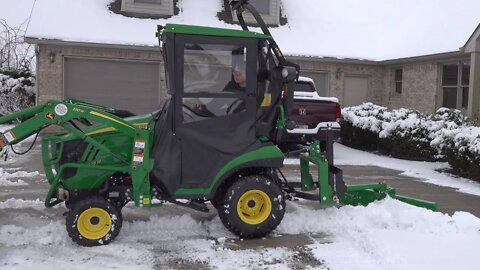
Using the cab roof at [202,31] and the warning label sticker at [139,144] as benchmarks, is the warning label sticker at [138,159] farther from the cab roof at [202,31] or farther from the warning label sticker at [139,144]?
the cab roof at [202,31]


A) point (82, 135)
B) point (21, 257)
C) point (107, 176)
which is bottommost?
point (21, 257)

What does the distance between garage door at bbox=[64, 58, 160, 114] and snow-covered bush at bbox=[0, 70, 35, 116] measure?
12.7 ft

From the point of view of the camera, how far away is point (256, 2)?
17.9 metres

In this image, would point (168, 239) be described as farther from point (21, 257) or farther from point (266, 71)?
point (266, 71)

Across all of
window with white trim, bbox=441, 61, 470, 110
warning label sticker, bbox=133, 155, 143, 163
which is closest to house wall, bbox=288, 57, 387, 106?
window with white trim, bbox=441, 61, 470, 110

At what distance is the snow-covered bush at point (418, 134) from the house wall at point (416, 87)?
8.96 feet

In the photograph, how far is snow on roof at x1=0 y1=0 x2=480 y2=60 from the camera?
1573 cm

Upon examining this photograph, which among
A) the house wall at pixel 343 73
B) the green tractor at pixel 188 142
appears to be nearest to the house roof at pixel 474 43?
the house wall at pixel 343 73

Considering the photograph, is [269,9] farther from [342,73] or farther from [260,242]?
[260,242]

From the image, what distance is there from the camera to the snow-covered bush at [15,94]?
737 inches

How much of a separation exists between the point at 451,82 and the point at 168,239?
43.6ft

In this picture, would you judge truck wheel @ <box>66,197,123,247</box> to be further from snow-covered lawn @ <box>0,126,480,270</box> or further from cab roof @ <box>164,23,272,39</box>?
cab roof @ <box>164,23,272,39</box>

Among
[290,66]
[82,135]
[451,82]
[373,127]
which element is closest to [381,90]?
[451,82]

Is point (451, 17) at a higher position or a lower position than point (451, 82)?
higher
